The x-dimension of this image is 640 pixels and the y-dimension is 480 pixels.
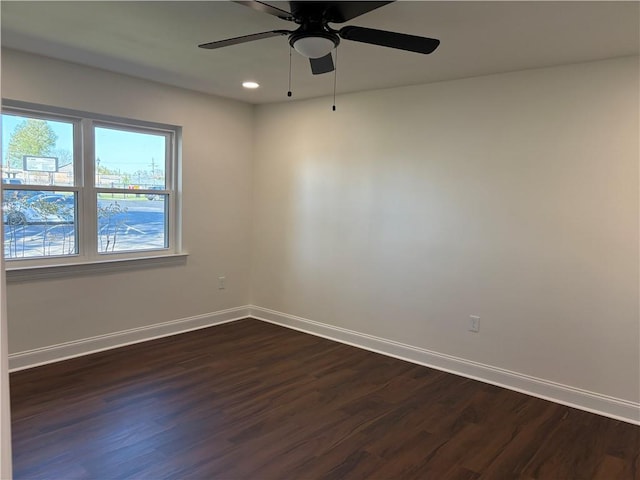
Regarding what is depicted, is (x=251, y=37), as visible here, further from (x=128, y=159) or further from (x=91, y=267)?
(x=91, y=267)

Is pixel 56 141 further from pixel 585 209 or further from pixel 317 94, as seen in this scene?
Result: pixel 585 209

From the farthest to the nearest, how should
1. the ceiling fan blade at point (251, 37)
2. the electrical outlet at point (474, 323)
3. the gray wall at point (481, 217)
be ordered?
the electrical outlet at point (474, 323) < the gray wall at point (481, 217) < the ceiling fan blade at point (251, 37)

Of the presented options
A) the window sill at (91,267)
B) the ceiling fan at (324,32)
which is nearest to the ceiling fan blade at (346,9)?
the ceiling fan at (324,32)

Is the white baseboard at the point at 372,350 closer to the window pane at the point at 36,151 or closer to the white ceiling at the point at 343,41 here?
the window pane at the point at 36,151

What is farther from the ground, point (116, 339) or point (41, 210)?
point (41, 210)

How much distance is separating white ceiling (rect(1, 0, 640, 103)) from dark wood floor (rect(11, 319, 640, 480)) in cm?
239

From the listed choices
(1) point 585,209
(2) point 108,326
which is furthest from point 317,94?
(2) point 108,326

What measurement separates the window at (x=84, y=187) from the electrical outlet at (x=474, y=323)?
9.35ft

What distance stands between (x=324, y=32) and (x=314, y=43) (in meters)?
0.07

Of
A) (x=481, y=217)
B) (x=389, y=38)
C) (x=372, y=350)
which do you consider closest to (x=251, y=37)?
(x=389, y=38)

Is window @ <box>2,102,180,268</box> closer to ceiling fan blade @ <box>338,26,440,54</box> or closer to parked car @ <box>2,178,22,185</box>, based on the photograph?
parked car @ <box>2,178,22,185</box>

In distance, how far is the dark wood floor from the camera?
238 centimetres

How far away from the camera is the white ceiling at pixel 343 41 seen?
234 cm

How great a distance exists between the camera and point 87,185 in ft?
12.4
